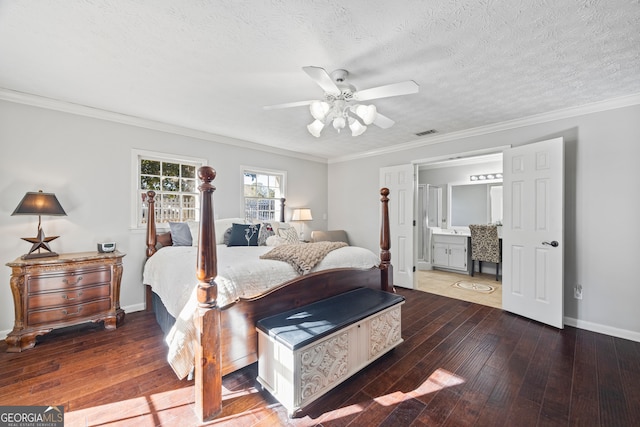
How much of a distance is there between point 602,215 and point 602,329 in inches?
48.0

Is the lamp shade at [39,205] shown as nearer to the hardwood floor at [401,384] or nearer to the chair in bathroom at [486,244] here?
the hardwood floor at [401,384]

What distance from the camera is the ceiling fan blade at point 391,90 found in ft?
5.96

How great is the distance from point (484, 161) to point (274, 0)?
5496mm

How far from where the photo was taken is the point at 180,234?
3326mm

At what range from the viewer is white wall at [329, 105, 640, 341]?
269 cm

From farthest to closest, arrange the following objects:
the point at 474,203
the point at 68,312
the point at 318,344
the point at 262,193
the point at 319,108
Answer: the point at 474,203, the point at 262,193, the point at 68,312, the point at 319,108, the point at 318,344

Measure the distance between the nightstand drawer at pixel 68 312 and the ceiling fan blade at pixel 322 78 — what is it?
10.0 feet

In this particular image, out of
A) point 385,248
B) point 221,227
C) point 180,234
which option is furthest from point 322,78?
point 180,234

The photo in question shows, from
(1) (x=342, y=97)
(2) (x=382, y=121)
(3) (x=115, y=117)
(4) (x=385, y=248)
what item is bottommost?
(4) (x=385, y=248)

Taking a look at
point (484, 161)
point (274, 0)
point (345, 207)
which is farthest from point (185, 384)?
point (484, 161)

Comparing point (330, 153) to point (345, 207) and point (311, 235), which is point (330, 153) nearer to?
point (345, 207)

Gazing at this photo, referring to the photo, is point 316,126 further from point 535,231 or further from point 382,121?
point 535,231

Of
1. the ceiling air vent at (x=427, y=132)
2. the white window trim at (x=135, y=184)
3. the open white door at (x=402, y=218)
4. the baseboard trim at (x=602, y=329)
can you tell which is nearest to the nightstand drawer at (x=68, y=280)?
the white window trim at (x=135, y=184)

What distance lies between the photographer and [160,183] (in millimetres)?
3596
